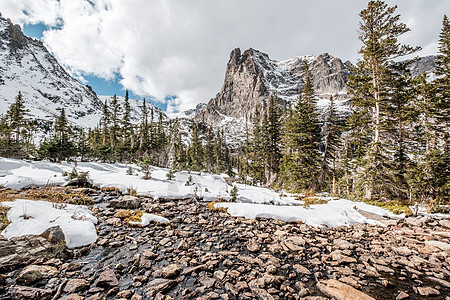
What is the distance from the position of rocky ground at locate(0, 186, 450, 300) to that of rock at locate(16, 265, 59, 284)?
18mm

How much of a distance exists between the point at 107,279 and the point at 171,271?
162 centimetres

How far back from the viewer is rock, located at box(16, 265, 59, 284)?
13.1ft

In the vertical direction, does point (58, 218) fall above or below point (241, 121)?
below

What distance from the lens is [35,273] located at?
13.8 ft

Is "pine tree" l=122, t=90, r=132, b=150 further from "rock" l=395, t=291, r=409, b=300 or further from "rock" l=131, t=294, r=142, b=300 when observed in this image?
"rock" l=395, t=291, r=409, b=300

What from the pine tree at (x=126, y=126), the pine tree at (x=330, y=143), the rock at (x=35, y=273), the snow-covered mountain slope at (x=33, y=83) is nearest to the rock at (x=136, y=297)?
the rock at (x=35, y=273)

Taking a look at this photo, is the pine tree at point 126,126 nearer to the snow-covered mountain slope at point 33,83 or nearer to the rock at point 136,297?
the rock at point 136,297

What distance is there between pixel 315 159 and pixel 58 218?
22477mm

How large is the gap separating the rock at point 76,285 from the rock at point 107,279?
0.28 metres

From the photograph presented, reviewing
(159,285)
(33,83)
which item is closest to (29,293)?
(159,285)

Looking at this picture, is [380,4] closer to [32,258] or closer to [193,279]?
[193,279]

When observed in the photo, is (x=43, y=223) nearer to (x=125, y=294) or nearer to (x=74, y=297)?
(x=74, y=297)

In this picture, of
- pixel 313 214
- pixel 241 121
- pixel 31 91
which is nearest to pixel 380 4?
pixel 313 214

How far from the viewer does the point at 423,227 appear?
27.6 ft
